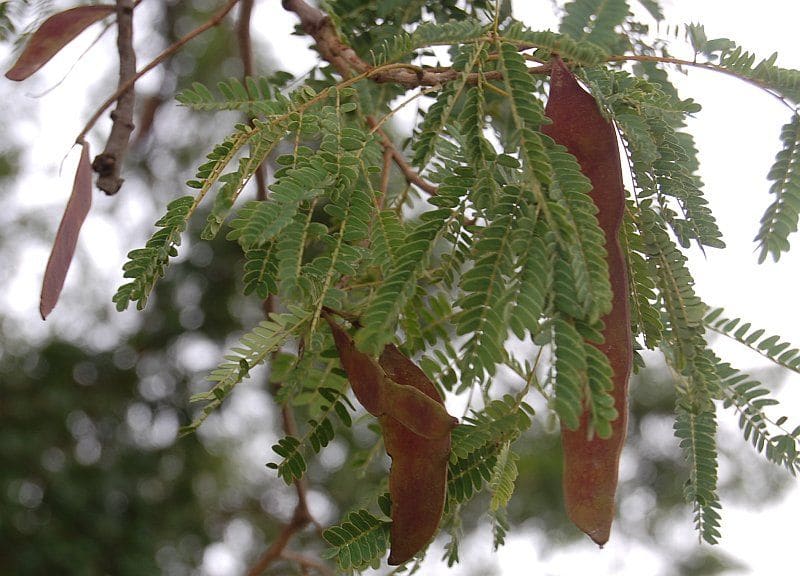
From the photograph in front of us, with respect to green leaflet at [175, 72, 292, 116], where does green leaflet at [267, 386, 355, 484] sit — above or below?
below

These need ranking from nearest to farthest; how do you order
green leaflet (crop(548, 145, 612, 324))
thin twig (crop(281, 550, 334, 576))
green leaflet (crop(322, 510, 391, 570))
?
green leaflet (crop(548, 145, 612, 324)) → green leaflet (crop(322, 510, 391, 570)) → thin twig (crop(281, 550, 334, 576))

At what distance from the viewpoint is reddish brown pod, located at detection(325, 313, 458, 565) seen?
37 cm

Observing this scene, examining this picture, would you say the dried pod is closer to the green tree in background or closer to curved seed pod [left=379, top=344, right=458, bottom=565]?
the green tree in background

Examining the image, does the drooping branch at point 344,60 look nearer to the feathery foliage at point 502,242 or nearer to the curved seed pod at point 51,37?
the feathery foliage at point 502,242

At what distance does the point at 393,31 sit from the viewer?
62cm

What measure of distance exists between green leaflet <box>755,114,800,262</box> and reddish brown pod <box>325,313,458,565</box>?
0.15 m

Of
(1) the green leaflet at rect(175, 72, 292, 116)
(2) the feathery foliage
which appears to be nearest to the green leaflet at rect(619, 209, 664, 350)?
(2) the feathery foliage

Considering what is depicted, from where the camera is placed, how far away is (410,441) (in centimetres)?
38

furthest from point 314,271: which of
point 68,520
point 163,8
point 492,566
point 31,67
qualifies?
point 163,8

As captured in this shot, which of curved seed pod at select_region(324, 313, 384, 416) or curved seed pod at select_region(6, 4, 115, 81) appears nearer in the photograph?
curved seed pod at select_region(324, 313, 384, 416)

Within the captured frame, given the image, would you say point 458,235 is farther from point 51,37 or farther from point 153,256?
point 51,37

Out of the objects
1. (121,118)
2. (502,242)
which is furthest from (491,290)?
(121,118)

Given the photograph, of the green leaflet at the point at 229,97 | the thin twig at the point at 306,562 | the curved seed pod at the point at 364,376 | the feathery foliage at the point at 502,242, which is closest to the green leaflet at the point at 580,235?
the feathery foliage at the point at 502,242

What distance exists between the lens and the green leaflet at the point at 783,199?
1.20 ft
